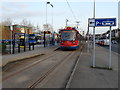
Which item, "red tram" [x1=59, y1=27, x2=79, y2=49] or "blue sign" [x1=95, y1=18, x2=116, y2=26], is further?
"red tram" [x1=59, y1=27, x2=79, y2=49]

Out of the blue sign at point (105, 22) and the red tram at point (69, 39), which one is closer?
the blue sign at point (105, 22)

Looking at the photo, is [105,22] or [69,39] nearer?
[105,22]

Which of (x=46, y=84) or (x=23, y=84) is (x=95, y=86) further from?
(x=23, y=84)

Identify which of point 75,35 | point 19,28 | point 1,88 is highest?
point 19,28

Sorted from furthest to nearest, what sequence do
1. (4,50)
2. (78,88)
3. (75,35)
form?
(75,35)
(4,50)
(78,88)

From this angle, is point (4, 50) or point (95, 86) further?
point (4, 50)

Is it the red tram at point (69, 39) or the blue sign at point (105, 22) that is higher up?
the blue sign at point (105, 22)

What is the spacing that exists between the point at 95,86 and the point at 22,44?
14438mm

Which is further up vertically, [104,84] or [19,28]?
[19,28]

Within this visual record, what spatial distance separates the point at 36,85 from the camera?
5.05 metres

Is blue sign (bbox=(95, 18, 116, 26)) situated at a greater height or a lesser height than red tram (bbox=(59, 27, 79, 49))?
greater

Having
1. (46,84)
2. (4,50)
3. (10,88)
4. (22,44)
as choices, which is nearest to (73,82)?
(46,84)

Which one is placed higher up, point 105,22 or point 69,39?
point 105,22

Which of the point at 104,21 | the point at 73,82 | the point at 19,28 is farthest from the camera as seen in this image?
the point at 19,28
